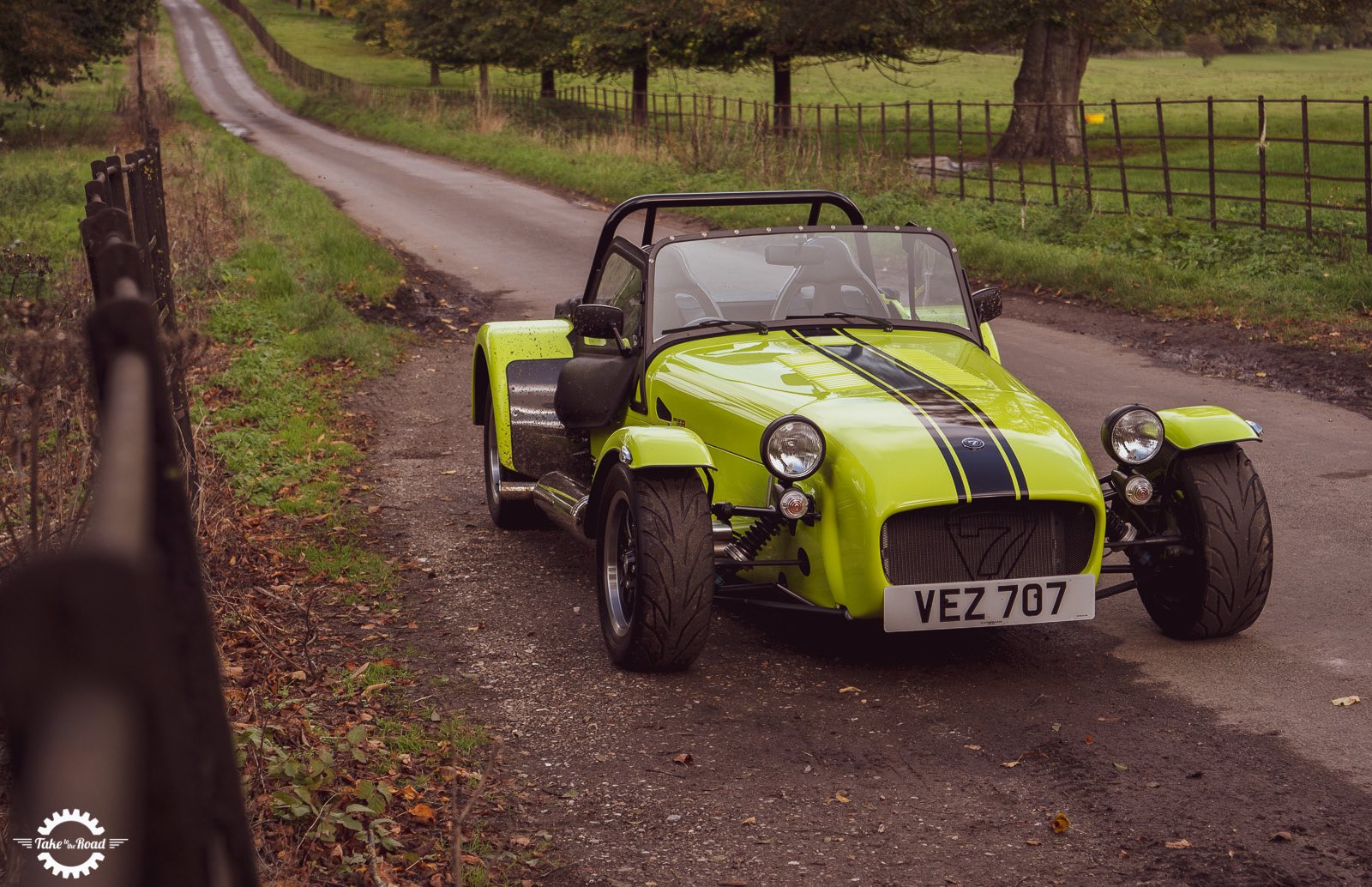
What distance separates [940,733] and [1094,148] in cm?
3625

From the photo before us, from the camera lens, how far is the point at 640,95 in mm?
41906

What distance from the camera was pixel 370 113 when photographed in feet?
161

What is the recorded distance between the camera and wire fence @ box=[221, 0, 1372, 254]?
64.2ft

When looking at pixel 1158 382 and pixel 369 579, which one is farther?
pixel 1158 382

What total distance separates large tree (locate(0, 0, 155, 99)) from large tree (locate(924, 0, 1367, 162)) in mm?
19927

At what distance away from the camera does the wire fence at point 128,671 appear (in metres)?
0.83

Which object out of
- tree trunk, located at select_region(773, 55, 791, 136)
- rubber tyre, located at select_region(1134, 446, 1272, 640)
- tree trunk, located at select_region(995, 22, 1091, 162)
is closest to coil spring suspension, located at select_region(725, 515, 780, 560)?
rubber tyre, located at select_region(1134, 446, 1272, 640)

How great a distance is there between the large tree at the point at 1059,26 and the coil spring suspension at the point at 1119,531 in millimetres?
27123

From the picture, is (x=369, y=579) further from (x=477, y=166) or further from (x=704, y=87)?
(x=704, y=87)

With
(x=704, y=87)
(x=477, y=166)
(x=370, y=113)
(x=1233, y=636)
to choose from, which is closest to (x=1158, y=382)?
(x=1233, y=636)

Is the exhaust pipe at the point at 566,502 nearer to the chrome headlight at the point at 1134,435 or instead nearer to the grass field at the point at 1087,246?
the chrome headlight at the point at 1134,435

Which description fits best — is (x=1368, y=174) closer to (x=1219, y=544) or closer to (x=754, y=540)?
(x=1219, y=544)

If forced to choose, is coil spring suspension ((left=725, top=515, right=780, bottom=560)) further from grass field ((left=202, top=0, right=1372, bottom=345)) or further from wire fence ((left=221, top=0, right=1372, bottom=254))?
wire fence ((left=221, top=0, right=1372, bottom=254))

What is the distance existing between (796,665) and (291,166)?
30549 millimetres
